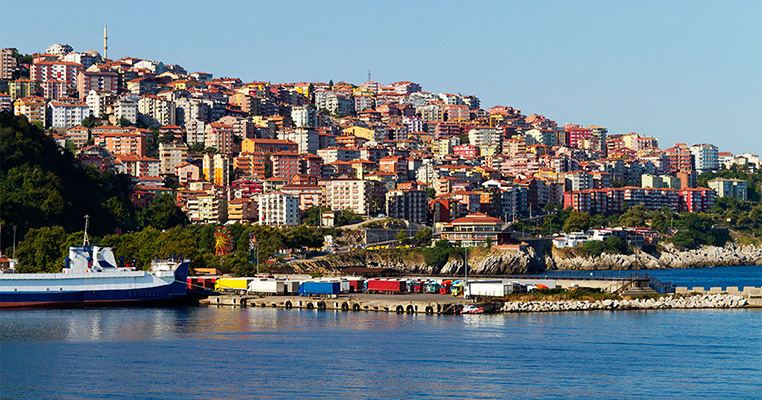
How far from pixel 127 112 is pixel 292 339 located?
8394cm

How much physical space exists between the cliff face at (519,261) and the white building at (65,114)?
45.9 m

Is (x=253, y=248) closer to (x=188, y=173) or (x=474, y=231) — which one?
(x=474, y=231)

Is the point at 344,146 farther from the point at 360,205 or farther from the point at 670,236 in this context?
the point at 670,236

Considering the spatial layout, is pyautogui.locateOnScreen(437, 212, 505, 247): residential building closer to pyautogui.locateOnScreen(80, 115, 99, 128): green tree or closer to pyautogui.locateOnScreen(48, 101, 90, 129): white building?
pyautogui.locateOnScreen(80, 115, 99, 128): green tree

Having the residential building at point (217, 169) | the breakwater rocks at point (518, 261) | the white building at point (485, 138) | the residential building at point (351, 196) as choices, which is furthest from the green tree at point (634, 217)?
the white building at point (485, 138)

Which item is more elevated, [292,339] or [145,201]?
[145,201]

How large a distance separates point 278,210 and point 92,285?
4379cm

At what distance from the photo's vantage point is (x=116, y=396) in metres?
26.9

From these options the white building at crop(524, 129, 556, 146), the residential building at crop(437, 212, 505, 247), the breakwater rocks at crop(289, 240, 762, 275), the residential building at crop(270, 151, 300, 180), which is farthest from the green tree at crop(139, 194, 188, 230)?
the white building at crop(524, 129, 556, 146)

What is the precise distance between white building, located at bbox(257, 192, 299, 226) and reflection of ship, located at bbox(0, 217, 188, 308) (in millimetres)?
41888

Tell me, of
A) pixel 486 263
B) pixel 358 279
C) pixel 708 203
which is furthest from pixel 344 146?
pixel 358 279

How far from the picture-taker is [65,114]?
113812 millimetres

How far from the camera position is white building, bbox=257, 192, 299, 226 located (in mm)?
91125

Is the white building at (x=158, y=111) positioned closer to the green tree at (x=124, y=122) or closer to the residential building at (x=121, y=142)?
the green tree at (x=124, y=122)
